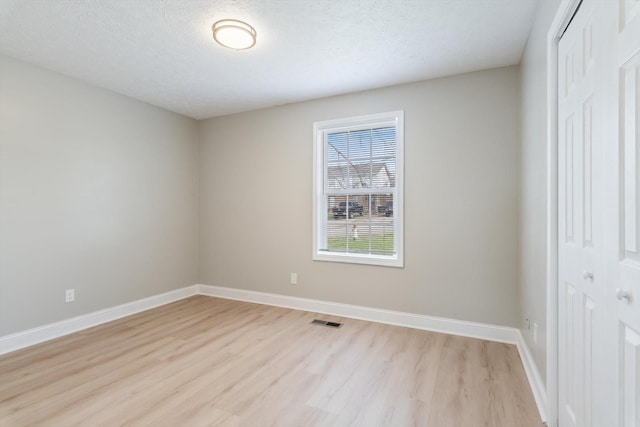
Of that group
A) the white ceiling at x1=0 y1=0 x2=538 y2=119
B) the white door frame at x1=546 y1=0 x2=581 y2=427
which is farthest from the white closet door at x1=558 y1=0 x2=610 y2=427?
the white ceiling at x1=0 y1=0 x2=538 y2=119

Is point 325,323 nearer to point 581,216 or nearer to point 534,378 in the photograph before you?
point 534,378

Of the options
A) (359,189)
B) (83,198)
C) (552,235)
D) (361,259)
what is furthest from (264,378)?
(83,198)

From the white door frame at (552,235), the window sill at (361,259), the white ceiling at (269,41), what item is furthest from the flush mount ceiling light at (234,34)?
the window sill at (361,259)

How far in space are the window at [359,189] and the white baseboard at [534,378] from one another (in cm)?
127

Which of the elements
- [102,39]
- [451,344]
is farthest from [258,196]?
[451,344]

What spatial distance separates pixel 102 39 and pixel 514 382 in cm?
412

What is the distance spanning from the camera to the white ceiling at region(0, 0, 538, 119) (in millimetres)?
2055

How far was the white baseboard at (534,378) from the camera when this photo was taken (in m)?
1.77

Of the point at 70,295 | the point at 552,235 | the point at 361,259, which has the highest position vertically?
the point at 552,235

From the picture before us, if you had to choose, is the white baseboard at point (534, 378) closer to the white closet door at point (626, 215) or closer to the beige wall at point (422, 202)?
the beige wall at point (422, 202)

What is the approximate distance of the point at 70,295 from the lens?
3076 millimetres

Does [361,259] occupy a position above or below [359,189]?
below

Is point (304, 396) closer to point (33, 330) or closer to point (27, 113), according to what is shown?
point (33, 330)

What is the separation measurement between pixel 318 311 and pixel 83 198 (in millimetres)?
2897
